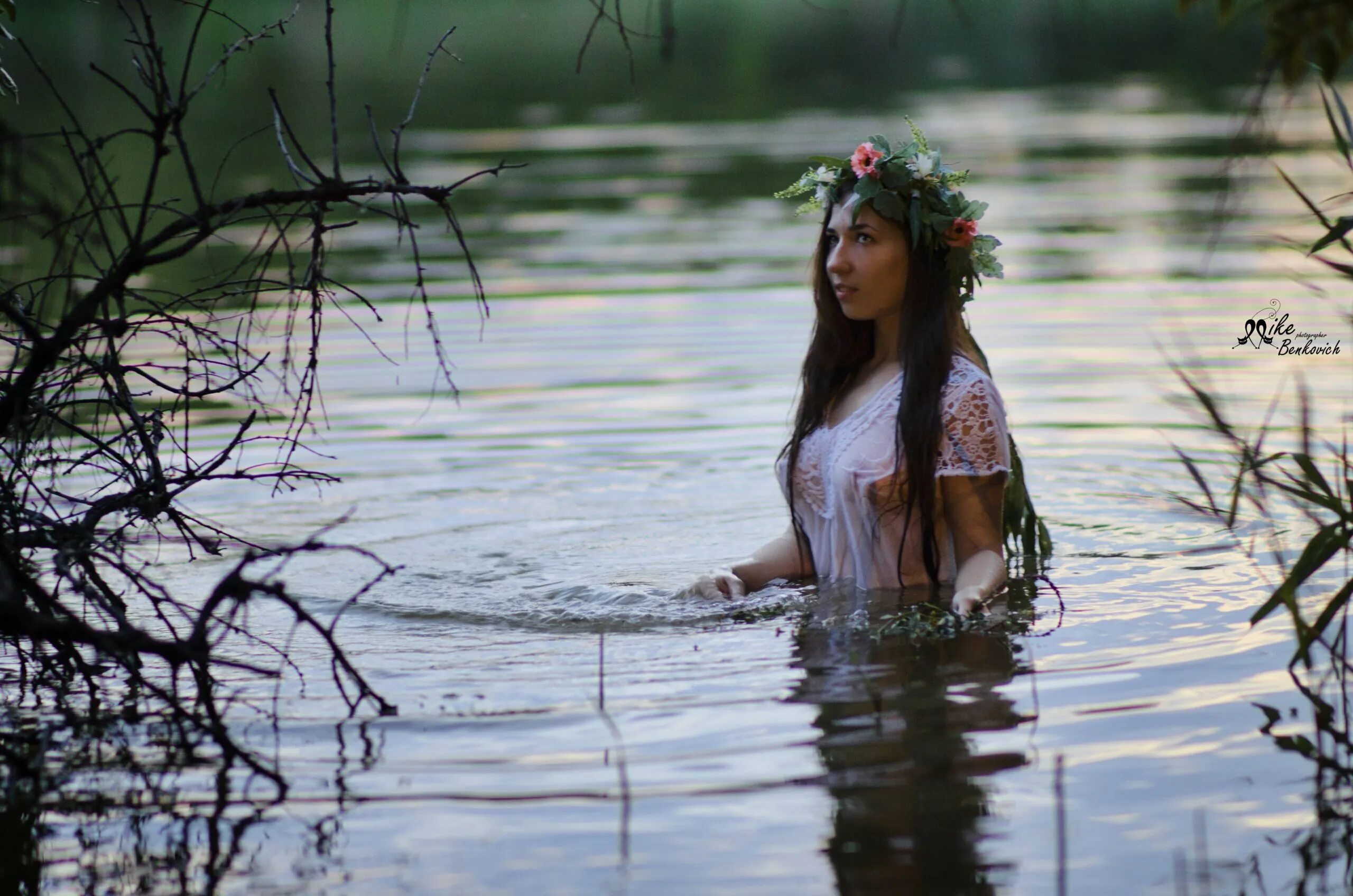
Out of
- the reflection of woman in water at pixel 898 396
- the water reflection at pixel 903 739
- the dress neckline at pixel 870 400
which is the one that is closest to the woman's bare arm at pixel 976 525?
the reflection of woman in water at pixel 898 396

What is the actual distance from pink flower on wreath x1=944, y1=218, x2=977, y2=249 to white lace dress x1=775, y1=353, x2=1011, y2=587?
1.22 feet

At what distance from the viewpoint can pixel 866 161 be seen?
5.37 metres

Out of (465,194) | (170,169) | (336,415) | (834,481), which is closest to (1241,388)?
(834,481)

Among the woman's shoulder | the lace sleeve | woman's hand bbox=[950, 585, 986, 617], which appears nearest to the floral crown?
the woman's shoulder

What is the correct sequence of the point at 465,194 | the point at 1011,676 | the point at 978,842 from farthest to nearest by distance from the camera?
the point at 465,194 < the point at 1011,676 < the point at 978,842

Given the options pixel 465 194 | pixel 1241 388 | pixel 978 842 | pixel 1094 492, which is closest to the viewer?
pixel 978 842

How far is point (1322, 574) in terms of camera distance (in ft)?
18.5

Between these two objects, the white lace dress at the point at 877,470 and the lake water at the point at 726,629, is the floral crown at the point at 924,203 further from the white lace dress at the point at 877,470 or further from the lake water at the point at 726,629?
the lake water at the point at 726,629

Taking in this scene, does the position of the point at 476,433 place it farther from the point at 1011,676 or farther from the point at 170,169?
the point at 170,169

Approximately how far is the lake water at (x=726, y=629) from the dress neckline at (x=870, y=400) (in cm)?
61

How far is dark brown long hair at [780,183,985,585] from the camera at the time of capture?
5133 mm

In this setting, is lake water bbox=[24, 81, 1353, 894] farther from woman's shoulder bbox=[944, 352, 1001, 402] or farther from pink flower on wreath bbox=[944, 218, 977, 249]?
pink flower on wreath bbox=[944, 218, 977, 249]

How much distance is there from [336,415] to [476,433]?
2.93 ft
